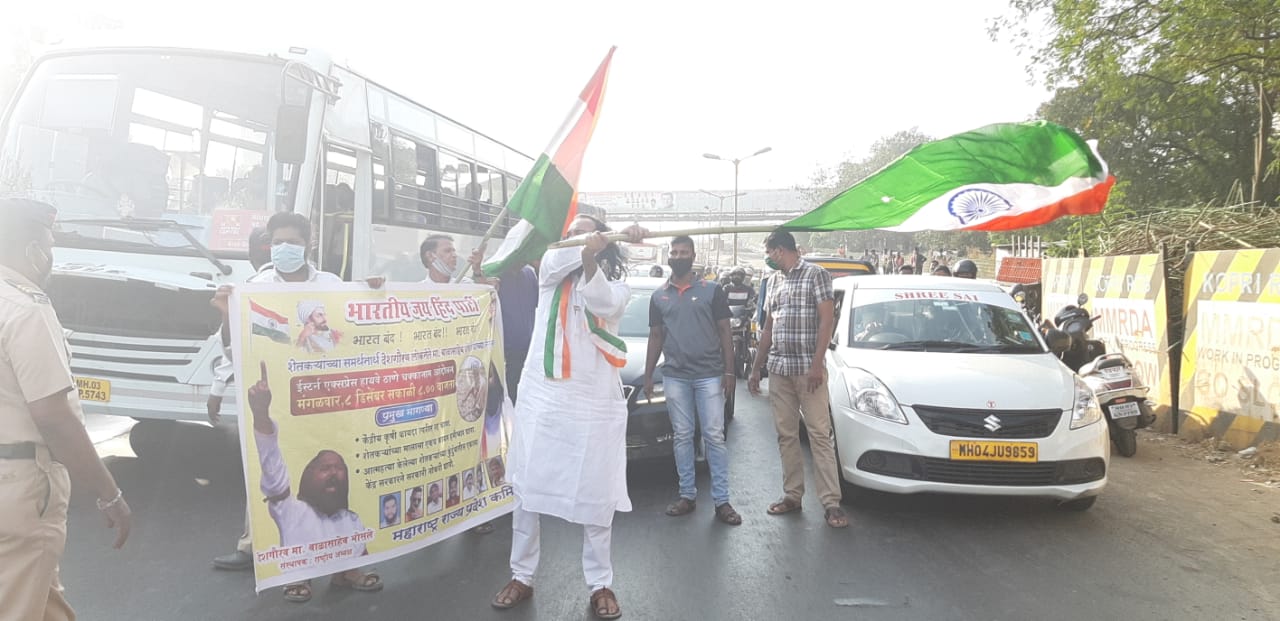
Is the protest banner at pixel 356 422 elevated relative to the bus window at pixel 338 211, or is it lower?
lower

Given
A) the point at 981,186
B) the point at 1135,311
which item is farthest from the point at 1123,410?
the point at 981,186

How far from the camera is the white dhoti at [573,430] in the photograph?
356 centimetres

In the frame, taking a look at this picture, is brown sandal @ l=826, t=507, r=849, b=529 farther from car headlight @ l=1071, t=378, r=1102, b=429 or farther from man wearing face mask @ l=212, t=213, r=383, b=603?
man wearing face mask @ l=212, t=213, r=383, b=603

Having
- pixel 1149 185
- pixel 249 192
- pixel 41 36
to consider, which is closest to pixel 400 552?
pixel 249 192

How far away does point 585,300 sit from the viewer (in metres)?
3.52

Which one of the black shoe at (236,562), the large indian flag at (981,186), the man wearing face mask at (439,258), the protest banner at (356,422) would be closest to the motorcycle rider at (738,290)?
the man wearing face mask at (439,258)

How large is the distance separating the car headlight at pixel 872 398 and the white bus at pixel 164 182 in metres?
4.28

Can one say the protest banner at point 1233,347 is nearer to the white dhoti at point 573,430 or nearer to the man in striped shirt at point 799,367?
the man in striped shirt at point 799,367

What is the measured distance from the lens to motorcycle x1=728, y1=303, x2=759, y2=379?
11148mm

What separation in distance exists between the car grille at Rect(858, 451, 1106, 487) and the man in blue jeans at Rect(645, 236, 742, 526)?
120 cm

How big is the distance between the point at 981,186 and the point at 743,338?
7940 millimetres

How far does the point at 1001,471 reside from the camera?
481 cm

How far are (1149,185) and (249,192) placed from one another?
23525 mm

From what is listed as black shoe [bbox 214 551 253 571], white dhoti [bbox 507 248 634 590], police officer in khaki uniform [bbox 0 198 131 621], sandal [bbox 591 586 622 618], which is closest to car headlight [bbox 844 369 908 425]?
white dhoti [bbox 507 248 634 590]
